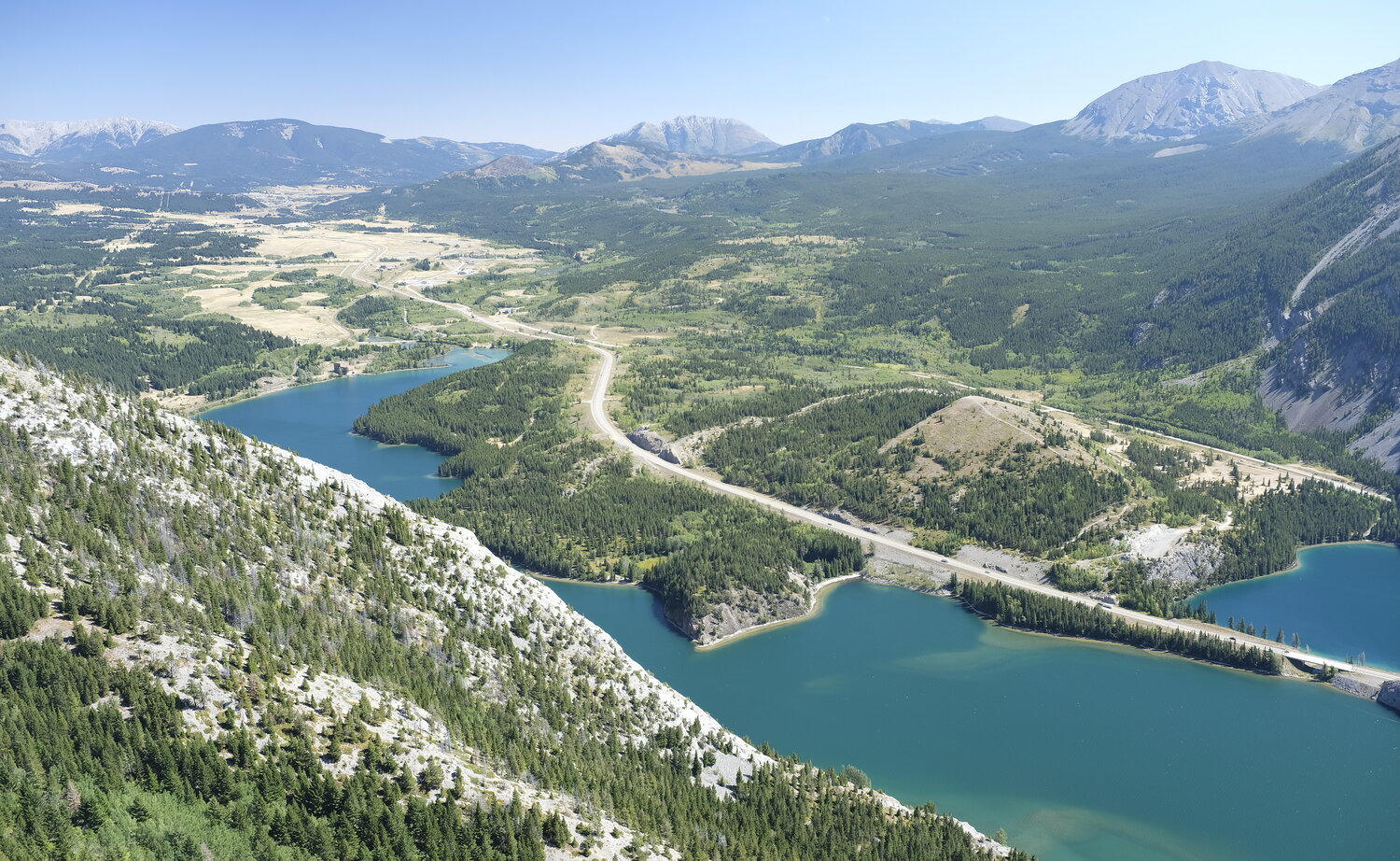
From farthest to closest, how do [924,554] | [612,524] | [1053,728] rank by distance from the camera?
[612,524]
[924,554]
[1053,728]

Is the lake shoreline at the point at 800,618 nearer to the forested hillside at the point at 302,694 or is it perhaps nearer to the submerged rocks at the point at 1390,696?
the forested hillside at the point at 302,694

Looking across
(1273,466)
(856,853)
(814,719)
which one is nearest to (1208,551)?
(1273,466)

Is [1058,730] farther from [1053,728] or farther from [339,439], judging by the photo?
[339,439]

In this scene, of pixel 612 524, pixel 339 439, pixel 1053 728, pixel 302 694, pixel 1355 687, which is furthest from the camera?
pixel 339 439

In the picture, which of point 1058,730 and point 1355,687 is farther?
point 1355,687

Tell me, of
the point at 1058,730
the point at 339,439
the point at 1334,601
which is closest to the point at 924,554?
the point at 1058,730

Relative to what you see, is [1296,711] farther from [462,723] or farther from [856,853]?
[462,723]
